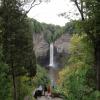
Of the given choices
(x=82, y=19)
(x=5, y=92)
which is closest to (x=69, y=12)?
(x=82, y=19)

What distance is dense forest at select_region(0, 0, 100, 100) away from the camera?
16641 millimetres

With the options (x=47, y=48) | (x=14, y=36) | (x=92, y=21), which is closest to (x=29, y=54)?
(x=14, y=36)

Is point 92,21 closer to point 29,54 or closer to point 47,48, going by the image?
point 29,54

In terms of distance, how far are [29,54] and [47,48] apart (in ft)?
174

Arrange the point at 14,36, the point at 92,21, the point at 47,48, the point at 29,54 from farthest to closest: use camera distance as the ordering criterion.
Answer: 1. the point at 47,48
2. the point at 29,54
3. the point at 14,36
4. the point at 92,21

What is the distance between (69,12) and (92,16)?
2298 mm

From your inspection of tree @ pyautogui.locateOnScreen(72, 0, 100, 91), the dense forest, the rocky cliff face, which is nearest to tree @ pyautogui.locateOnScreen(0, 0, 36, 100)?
the dense forest

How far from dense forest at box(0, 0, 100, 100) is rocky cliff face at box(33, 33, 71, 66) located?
46.0m

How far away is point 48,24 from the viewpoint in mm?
93750

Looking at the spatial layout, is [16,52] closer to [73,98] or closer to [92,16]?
[92,16]

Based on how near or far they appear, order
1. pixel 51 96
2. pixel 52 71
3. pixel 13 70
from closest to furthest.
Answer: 1. pixel 13 70
2. pixel 51 96
3. pixel 52 71

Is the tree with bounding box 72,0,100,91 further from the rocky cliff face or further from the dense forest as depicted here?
the rocky cliff face

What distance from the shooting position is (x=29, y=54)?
37594 mm

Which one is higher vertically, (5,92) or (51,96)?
(5,92)
